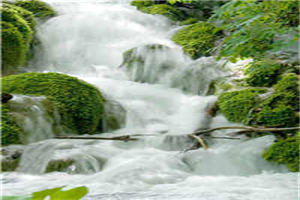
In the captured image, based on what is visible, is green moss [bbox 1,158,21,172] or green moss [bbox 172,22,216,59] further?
green moss [bbox 172,22,216,59]

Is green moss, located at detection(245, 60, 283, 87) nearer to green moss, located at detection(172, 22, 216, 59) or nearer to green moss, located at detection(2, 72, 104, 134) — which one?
green moss, located at detection(172, 22, 216, 59)

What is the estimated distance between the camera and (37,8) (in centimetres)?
883

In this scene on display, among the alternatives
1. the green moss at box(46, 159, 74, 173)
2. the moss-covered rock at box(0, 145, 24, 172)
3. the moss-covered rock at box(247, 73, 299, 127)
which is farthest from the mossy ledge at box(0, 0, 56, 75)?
the moss-covered rock at box(247, 73, 299, 127)

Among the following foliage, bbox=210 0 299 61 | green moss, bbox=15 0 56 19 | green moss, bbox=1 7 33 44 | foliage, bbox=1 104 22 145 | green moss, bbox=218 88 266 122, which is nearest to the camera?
foliage, bbox=210 0 299 61

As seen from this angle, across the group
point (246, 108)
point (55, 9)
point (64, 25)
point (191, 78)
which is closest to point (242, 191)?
point (246, 108)

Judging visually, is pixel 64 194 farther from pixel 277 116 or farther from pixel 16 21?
pixel 16 21

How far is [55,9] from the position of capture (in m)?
9.62

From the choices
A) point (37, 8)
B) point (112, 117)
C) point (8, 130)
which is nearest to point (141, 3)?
point (37, 8)

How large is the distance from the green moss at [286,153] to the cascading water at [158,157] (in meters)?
0.08

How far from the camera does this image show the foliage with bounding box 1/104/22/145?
11.0ft

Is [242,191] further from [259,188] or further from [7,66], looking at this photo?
[7,66]

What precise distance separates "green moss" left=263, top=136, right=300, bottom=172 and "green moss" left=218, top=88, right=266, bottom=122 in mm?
891

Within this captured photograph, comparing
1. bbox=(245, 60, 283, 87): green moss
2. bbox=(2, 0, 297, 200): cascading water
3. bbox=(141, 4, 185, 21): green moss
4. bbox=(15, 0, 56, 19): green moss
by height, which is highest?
bbox=(141, 4, 185, 21): green moss

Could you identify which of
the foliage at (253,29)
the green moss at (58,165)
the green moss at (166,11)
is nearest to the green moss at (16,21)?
the green moss at (58,165)
